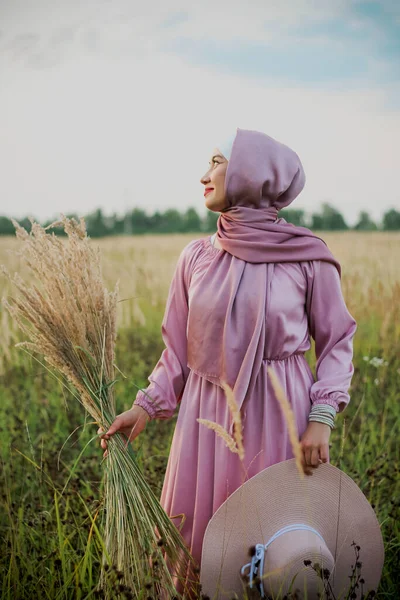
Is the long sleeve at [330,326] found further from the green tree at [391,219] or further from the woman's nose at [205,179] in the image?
the green tree at [391,219]

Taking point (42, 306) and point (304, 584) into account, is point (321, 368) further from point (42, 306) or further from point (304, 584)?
point (42, 306)

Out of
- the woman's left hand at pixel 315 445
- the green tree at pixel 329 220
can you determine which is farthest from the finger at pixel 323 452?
the green tree at pixel 329 220

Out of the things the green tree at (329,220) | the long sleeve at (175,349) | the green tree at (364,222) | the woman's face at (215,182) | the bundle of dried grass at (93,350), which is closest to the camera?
the bundle of dried grass at (93,350)

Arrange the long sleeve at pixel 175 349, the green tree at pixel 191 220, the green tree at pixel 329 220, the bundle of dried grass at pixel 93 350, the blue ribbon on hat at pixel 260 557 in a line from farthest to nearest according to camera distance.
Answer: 1. the green tree at pixel 191 220
2. the green tree at pixel 329 220
3. the long sleeve at pixel 175 349
4. the bundle of dried grass at pixel 93 350
5. the blue ribbon on hat at pixel 260 557

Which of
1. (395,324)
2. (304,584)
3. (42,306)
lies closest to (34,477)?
(42,306)

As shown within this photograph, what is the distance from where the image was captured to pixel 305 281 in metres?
2.00

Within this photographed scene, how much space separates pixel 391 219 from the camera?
822 inches

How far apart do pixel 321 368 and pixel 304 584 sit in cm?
59

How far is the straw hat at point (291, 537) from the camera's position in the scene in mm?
1757

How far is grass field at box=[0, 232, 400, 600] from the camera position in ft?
7.29

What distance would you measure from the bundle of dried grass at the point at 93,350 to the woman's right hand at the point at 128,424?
0.03 m

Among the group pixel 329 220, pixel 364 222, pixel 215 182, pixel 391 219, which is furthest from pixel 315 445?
pixel 364 222

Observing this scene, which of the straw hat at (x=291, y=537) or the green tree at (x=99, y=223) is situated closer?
the straw hat at (x=291, y=537)

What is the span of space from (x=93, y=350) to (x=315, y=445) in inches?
26.8
